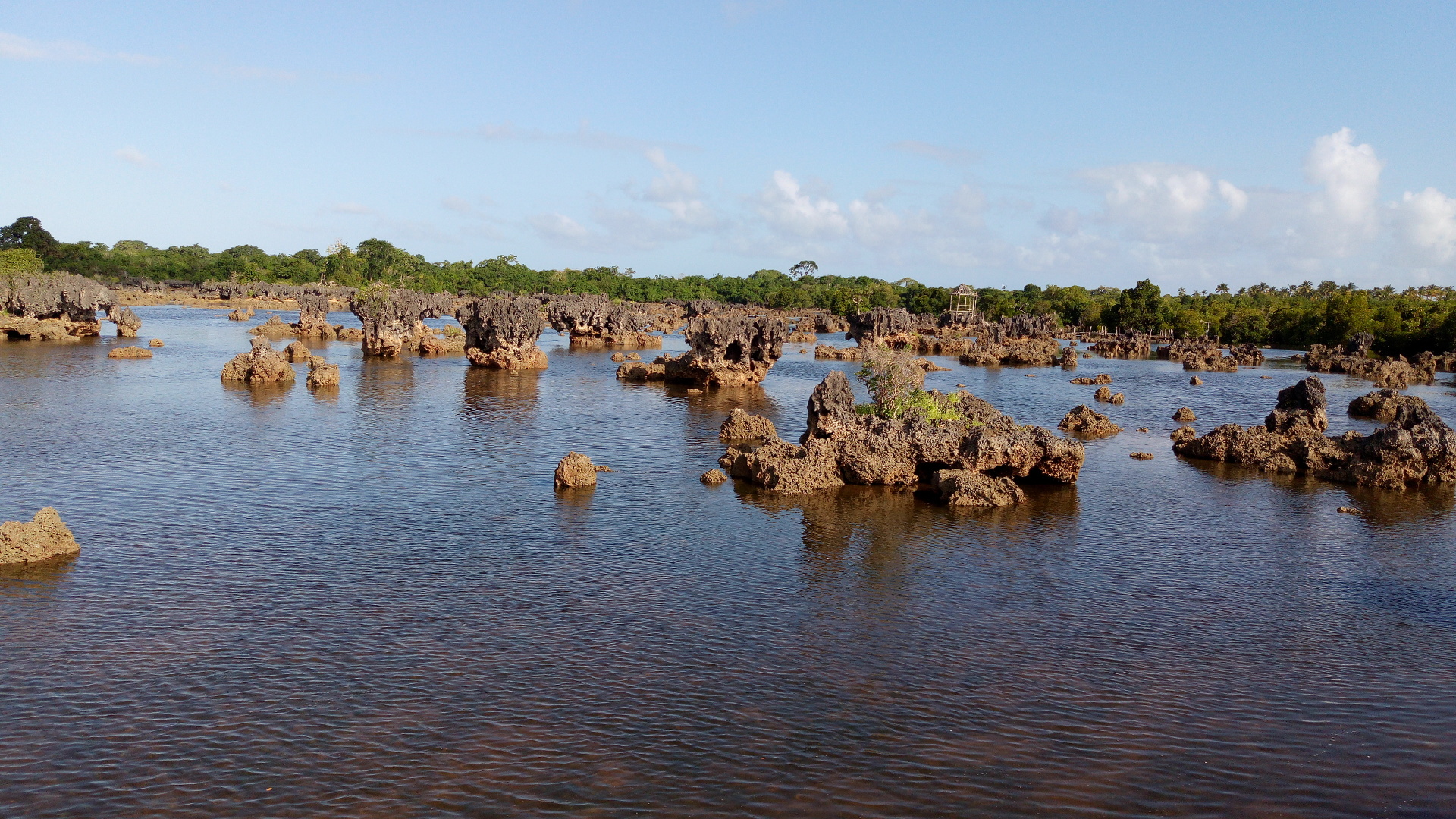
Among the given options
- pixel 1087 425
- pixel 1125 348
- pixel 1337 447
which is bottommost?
pixel 1087 425

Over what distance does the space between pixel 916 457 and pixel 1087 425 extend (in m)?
18.8

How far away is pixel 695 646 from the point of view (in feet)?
60.7

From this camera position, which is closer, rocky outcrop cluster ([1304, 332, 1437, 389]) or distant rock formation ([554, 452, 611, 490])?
distant rock formation ([554, 452, 611, 490])

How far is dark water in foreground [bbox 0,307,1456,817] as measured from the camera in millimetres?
13648

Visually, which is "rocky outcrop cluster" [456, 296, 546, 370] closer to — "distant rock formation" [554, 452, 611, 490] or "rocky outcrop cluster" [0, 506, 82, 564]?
"distant rock formation" [554, 452, 611, 490]

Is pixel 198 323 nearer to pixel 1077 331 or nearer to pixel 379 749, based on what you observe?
pixel 379 749

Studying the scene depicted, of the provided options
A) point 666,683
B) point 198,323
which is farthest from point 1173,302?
point 666,683

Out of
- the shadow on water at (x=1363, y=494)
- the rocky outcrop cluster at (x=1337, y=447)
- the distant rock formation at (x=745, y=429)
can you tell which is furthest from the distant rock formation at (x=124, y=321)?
the shadow on water at (x=1363, y=494)

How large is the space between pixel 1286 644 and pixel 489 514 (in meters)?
20.7

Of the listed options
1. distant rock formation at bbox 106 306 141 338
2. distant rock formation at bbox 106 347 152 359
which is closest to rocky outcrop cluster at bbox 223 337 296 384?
distant rock formation at bbox 106 347 152 359

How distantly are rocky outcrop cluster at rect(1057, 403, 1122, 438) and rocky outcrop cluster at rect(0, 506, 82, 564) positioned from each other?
41.1m

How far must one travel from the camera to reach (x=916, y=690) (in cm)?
1681

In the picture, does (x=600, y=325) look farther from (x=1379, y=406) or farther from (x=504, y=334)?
(x=1379, y=406)

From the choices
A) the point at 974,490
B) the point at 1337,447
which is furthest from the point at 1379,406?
the point at 974,490
